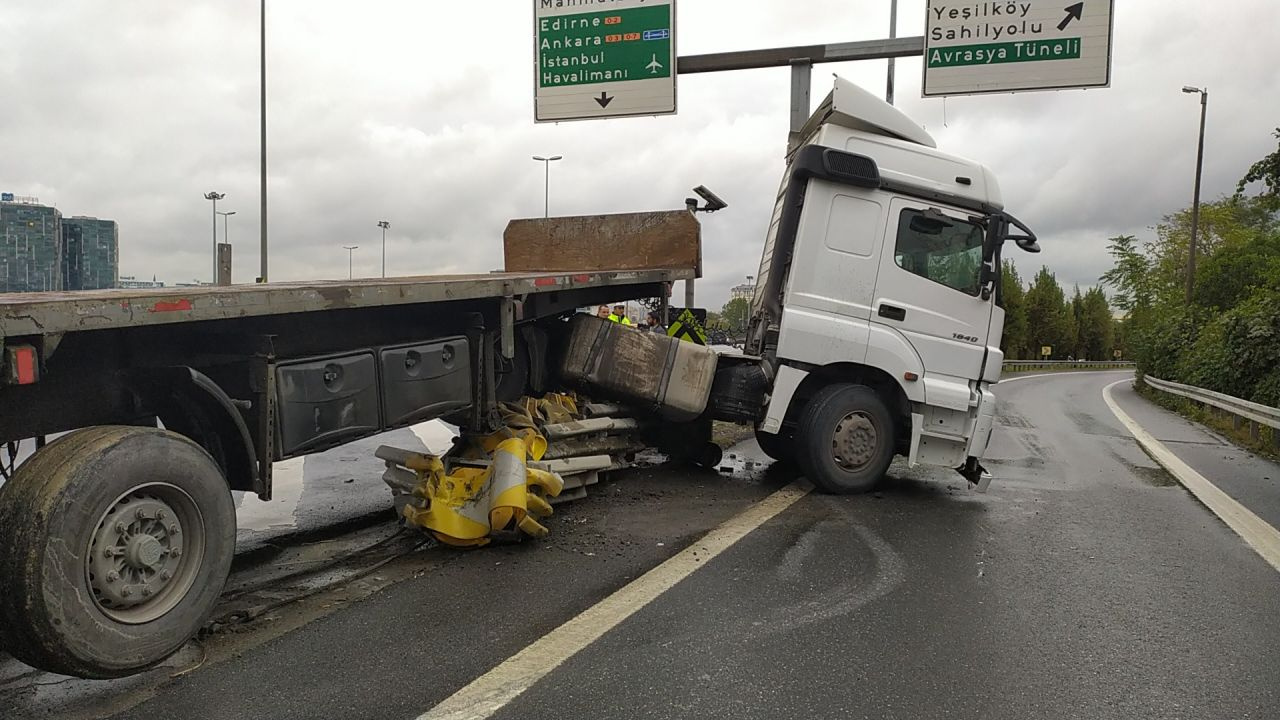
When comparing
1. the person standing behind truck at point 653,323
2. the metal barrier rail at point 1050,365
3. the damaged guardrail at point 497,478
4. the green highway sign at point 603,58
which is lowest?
the metal barrier rail at point 1050,365

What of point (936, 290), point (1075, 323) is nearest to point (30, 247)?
point (936, 290)

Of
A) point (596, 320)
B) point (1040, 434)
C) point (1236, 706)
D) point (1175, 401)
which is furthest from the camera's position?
point (1175, 401)

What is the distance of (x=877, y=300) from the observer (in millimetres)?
6984

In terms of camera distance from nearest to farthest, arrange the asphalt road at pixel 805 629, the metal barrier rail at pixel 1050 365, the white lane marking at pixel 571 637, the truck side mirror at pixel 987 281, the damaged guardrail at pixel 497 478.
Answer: the white lane marking at pixel 571 637 → the asphalt road at pixel 805 629 → the damaged guardrail at pixel 497 478 → the truck side mirror at pixel 987 281 → the metal barrier rail at pixel 1050 365

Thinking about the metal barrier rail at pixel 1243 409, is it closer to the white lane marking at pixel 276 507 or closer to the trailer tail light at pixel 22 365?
the white lane marking at pixel 276 507

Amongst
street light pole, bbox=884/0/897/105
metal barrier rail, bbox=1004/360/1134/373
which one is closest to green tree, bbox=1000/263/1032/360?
metal barrier rail, bbox=1004/360/1134/373

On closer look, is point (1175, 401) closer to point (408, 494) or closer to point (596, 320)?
point (596, 320)

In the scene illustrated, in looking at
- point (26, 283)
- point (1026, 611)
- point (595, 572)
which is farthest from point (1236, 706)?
point (26, 283)

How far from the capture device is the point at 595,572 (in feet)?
15.2

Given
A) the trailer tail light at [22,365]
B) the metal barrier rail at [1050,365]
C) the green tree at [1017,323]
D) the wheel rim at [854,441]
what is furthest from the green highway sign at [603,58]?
the green tree at [1017,323]

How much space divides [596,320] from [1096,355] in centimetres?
10501

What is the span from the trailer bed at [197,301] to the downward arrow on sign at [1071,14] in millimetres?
8597

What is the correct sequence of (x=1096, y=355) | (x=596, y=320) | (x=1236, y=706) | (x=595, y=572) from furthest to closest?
(x=1096, y=355) → (x=596, y=320) → (x=595, y=572) → (x=1236, y=706)

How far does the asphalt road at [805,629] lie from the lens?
3.13 meters
